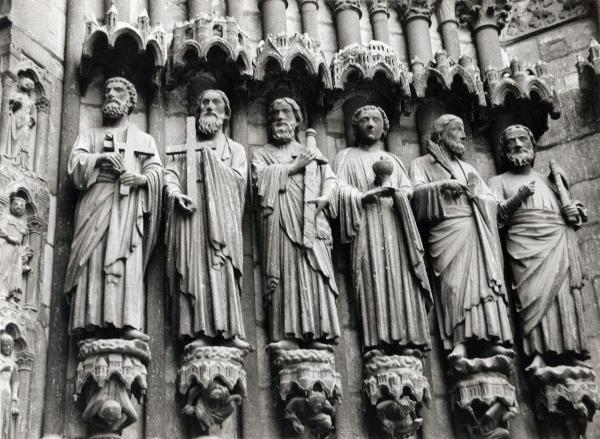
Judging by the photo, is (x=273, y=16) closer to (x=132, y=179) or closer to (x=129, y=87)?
(x=129, y=87)

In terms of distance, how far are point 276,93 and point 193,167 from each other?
1.35 meters

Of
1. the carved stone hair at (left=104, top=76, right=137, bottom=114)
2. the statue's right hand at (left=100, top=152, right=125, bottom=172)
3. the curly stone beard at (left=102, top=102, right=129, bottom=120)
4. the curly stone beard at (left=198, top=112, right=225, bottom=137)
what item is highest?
the carved stone hair at (left=104, top=76, right=137, bottom=114)

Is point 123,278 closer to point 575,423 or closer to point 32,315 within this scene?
point 32,315

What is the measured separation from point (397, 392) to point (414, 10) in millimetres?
4276

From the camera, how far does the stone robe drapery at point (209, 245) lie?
8930 millimetres

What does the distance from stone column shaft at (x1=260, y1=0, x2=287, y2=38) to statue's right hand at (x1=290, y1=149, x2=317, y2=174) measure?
1.64 metres

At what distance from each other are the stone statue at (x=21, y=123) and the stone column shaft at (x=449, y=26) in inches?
167

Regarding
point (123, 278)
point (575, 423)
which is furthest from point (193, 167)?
point (575, 423)

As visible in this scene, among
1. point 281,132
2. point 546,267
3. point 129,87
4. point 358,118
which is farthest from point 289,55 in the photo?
point 546,267

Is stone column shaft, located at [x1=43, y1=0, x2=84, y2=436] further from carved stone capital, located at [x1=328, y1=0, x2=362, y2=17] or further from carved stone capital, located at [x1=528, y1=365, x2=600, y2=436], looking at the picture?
carved stone capital, located at [x1=528, y1=365, x2=600, y2=436]

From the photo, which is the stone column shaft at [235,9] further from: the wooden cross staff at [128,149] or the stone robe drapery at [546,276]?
the stone robe drapery at [546,276]

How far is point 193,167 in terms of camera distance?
9.56 metres

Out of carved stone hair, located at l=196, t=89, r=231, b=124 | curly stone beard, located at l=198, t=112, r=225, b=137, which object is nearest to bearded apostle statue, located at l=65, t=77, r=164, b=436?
curly stone beard, located at l=198, t=112, r=225, b=137

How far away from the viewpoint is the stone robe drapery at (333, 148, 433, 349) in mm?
9344
